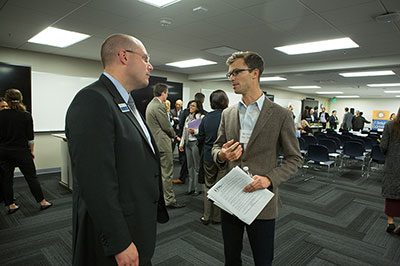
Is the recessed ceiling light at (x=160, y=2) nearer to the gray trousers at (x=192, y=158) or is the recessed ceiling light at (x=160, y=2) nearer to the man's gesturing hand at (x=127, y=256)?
the gray trousers at (x=192, y=158)

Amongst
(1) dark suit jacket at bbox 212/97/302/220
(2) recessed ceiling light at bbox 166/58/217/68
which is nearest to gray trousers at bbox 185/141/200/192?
(1) dark suit jacket at bbox 212/97/302/220

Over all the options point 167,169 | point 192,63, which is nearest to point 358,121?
point 192,63

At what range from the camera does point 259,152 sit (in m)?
1.27

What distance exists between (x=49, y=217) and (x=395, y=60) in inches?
286

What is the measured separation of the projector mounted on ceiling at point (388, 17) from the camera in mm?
3080

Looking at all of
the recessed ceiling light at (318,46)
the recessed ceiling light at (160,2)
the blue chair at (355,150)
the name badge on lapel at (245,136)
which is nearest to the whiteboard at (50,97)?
the recessed ceiling light at (160,2)

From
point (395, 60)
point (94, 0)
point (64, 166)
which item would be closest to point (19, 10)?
point (94, 0)

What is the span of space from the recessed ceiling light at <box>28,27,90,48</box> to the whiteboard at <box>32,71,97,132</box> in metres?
1.12

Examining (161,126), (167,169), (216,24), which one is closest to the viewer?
(161,126)

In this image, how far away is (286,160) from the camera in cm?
131

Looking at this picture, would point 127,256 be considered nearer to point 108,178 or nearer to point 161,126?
point 108,178

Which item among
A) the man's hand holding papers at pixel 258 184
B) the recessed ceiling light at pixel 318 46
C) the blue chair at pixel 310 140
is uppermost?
the recessed ceiling light at pixel 318 46

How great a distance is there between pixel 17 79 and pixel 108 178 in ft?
18.9

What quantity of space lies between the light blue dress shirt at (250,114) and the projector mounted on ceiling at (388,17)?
299cm
